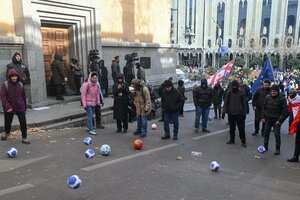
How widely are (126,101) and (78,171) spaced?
3457 millimetres

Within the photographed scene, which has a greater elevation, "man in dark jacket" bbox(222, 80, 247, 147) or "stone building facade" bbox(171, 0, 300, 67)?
"stone building facade" bbox(171, 0, 300, 67)

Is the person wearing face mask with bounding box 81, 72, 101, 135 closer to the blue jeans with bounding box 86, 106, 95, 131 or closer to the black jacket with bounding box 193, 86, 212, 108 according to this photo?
A: the blue jeans with bounding box 86, 106, 95, 131

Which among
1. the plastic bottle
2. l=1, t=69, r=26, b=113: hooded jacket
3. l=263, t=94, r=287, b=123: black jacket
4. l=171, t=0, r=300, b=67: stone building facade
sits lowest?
the plastic bottle

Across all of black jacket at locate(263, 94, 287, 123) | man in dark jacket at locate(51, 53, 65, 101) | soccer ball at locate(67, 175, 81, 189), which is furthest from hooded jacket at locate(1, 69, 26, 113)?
black jacket at locate(263, 94, 287, 123)

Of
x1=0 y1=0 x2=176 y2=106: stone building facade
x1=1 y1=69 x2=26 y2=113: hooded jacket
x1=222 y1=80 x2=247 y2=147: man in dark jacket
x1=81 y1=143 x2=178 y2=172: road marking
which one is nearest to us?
Result: x1=81 y1=143 x2=178 y2=172: road marking

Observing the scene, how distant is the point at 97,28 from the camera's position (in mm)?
12977

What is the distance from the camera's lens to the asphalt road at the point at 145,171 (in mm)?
4668

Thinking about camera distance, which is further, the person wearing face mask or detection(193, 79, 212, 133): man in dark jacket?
detection(193, 79, 212, 133): man in dark jacket

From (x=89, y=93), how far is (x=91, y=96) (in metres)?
0.10

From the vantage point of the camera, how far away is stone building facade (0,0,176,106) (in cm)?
1016

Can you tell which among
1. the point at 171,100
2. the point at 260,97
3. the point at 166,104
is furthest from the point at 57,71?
the point at 260,97

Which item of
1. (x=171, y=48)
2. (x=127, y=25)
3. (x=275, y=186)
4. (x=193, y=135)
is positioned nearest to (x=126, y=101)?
(x=193, y=135)

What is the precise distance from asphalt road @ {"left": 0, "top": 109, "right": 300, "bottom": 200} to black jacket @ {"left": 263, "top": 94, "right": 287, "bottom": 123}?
884mm

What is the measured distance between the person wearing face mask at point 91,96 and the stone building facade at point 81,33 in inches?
126
